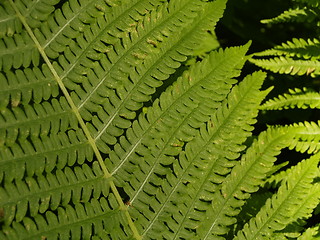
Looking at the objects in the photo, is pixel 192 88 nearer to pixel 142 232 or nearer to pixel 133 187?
pixel 133 187

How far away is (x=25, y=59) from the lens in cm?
171

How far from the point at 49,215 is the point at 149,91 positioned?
566 millimetres

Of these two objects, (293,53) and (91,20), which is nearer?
(91,20)

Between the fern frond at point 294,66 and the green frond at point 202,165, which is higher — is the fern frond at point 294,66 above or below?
above

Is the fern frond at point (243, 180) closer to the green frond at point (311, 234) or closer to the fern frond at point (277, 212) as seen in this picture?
the fern frond at point (277, 212)

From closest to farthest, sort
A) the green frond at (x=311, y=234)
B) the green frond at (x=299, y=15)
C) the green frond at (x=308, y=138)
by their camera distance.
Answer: the green frond at (x=311, y=234) < the green frond at (x=308, y=138) < the green frond at (x=299, y=15)

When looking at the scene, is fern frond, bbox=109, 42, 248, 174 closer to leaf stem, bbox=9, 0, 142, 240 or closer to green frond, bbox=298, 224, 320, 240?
leaf stem, bbox=9, 0, 142, 240

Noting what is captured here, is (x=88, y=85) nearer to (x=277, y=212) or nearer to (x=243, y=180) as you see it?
(x=243, y=180)

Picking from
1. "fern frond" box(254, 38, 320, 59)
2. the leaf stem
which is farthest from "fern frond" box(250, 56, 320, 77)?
the leaf stem

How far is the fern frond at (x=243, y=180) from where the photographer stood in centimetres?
178

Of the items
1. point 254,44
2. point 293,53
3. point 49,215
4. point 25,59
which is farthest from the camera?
point 254,44

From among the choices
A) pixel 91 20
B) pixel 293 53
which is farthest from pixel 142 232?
pixel 293 53

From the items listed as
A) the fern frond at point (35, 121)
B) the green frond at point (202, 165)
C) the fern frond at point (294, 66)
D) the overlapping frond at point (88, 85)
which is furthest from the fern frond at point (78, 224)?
the fern frond at point (294, 66)

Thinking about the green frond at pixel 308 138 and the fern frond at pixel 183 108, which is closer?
the fern frond at pixel 183 108
